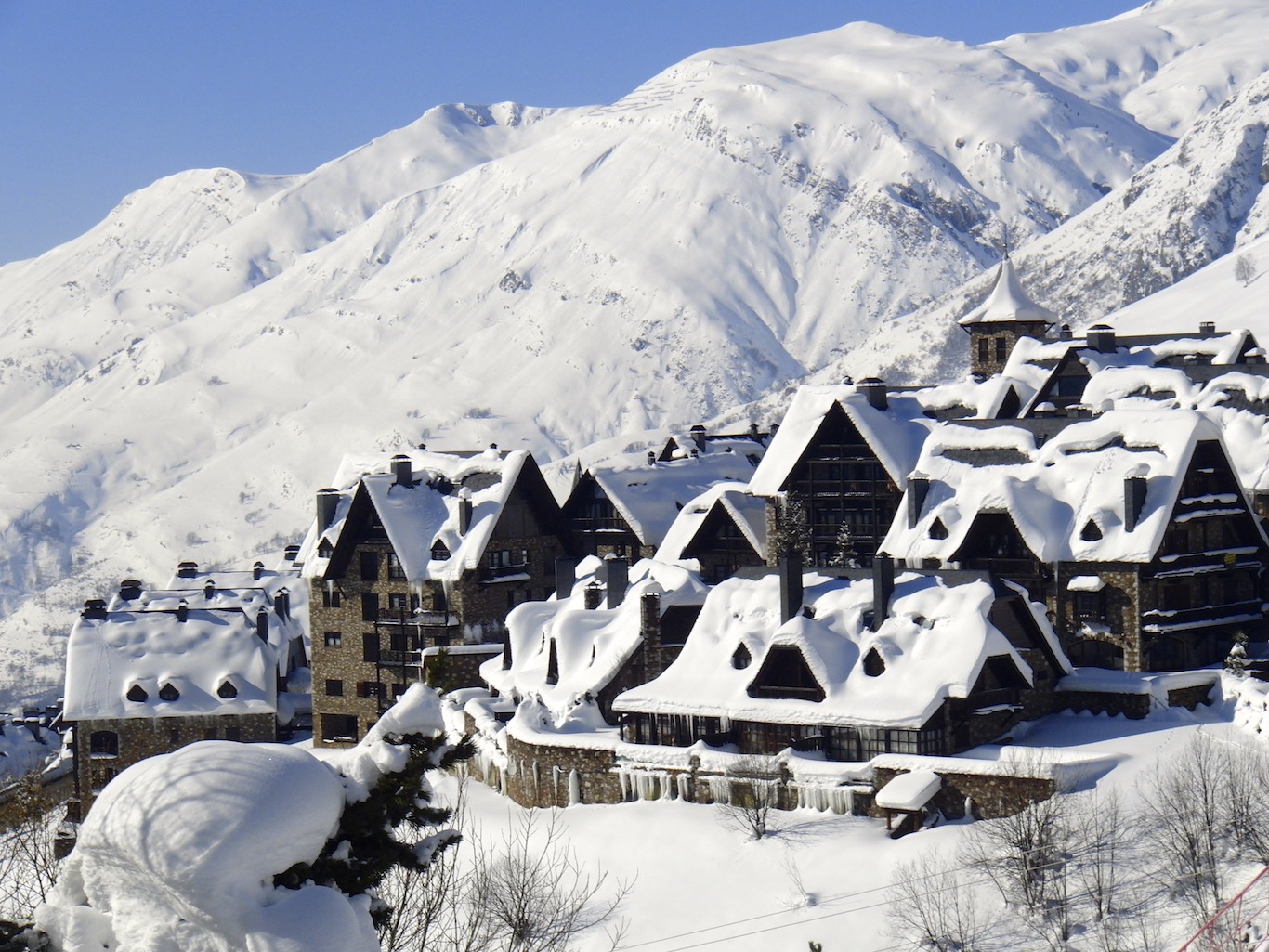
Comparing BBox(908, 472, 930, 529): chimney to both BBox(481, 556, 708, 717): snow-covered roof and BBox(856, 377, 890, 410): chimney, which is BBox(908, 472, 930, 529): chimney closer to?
BBox(481, 556, 708, 717): snow-covered roof

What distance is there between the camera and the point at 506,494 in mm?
77312

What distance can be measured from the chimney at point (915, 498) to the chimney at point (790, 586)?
30.5ft

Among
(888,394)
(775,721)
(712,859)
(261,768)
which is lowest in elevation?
(712,859)

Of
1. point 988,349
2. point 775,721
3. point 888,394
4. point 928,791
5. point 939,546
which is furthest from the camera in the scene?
point 988,349

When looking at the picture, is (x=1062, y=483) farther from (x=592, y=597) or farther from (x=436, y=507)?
(x=436, y=507)

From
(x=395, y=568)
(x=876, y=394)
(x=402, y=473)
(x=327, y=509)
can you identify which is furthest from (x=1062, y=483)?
(x=327, y=509)

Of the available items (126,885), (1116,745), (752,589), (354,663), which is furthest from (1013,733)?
(126,885)

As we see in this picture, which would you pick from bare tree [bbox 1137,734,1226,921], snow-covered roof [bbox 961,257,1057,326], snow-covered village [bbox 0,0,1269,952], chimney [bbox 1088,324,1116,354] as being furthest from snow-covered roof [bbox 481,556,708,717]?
snow-covered roof [bbox 961,257,1057,326]

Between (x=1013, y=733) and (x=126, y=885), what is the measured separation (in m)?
42.6

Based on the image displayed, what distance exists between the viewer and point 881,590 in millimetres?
53031

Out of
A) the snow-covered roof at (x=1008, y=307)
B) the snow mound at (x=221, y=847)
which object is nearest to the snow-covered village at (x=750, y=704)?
the snow mound at (x=221, y=847)

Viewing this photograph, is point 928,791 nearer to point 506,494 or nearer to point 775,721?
point 775,721

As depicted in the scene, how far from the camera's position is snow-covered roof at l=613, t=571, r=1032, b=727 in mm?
50375

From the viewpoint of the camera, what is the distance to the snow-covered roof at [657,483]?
3145 inches
